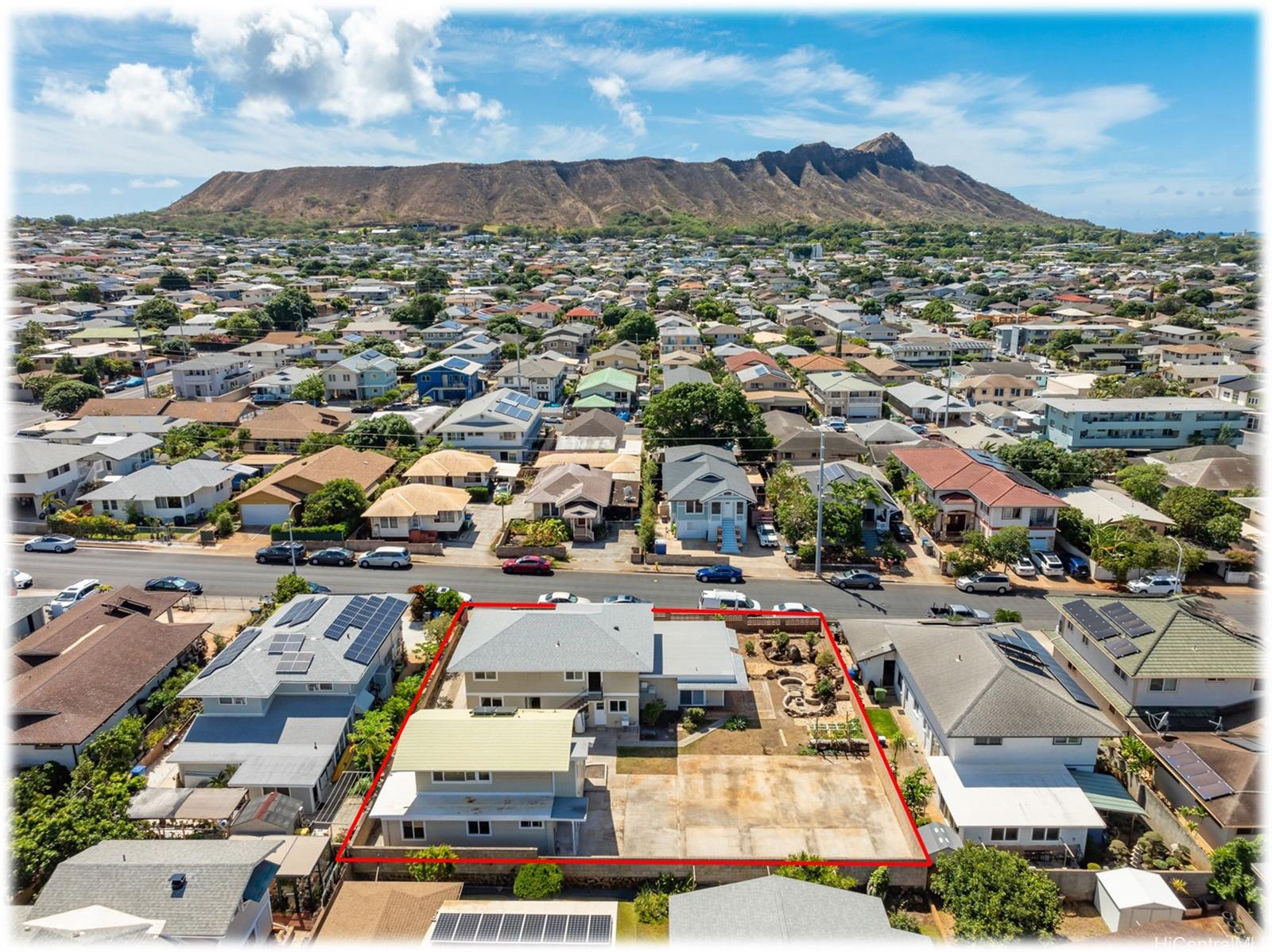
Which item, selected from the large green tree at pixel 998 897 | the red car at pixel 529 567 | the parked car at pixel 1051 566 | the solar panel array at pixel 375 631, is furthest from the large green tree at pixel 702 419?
the large green tree at pixel 998 897

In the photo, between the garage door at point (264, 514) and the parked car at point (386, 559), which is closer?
the parked car at point (386, 559)

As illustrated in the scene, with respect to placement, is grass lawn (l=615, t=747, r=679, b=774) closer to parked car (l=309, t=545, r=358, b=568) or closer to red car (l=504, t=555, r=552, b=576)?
red car (l=504, t=555, r=552, b=576)

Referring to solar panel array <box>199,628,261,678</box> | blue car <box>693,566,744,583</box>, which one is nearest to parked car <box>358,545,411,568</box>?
solar panel array <box>199,628,261,678</box>

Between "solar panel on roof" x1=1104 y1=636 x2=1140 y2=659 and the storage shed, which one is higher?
"solar panel on roof" x1=1104 y1=636 x2=1140 y2=659

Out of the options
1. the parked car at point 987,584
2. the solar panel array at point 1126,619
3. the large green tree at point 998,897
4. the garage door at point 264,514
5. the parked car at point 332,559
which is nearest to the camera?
the large green tree at point 998,897

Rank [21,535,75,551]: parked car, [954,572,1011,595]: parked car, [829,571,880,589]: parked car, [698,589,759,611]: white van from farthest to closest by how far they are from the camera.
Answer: [21,535,75,551]: parked car → [829,571,880,589]: parked car → [954,572,1011,595]: parked car → [698,589,759,611]: white van

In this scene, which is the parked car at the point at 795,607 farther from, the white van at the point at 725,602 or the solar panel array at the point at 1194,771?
the solar panel array at the point at 1194,771

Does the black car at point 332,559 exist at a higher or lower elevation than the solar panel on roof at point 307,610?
lower

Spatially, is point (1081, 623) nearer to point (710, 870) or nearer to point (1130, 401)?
point (710, 870)
